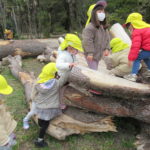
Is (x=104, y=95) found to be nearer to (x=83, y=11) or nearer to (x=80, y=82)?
(x=80, y=82)

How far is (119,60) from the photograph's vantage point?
4.08 m

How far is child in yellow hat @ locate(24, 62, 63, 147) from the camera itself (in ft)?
12.1

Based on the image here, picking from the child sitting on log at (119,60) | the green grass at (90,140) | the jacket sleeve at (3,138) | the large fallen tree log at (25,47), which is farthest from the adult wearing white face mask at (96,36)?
the large fallen tree log at (25,47)

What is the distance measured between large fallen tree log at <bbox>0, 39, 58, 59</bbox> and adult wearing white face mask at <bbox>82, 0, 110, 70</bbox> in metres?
4.80

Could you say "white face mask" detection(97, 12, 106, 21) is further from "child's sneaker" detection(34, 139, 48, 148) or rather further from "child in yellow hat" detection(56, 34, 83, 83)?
"child's sneaker" detection(34, 139, 48, 148)

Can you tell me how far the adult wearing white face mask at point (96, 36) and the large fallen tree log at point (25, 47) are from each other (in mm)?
4799

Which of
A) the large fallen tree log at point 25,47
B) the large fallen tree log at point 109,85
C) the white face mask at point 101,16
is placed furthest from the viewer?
the large fallen tree log at point 25,47

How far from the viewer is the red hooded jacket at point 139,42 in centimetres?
380

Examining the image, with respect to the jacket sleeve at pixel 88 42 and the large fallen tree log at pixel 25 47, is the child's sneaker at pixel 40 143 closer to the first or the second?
the jacket sleeve at pixel 88 42

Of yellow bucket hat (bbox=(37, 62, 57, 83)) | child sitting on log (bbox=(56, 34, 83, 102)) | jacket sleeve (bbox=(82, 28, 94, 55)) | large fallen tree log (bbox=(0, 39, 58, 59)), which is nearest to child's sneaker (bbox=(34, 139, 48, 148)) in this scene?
child sitting on log (bbox=(56, 34, 83, 102))

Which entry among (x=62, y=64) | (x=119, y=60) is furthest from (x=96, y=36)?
(x=62, y=64)

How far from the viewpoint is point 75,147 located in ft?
12.4

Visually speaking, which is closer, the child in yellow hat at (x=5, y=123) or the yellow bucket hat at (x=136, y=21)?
the child in yellow hat at (x=5, y=123)

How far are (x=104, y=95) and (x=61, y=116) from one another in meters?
0.74
